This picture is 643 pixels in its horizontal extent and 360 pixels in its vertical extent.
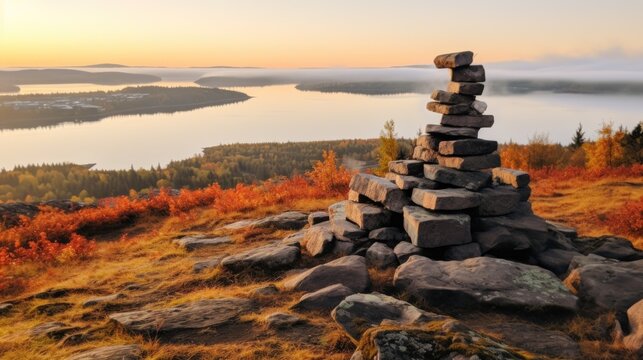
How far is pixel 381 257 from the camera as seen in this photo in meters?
11.4

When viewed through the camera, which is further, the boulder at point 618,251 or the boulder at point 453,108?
the boulder at point 453,108

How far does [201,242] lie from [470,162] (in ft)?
32.0

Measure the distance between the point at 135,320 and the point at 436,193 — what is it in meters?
7.91

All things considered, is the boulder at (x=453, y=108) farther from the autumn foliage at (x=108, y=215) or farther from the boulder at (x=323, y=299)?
the autumn foliage at (x=108, y=215)

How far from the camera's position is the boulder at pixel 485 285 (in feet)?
28.2

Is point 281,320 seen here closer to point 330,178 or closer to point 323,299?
point 323,299

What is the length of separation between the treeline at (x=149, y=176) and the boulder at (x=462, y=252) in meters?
92.7

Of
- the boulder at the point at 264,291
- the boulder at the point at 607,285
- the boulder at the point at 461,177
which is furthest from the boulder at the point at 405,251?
the boulder at the point at 607,285

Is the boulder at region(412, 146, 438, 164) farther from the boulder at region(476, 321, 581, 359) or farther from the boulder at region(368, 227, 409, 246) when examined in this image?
the boulder at region(476, 321, 581, 359)

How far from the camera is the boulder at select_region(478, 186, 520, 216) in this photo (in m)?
12.5

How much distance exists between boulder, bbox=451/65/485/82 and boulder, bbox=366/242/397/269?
18.6 feet

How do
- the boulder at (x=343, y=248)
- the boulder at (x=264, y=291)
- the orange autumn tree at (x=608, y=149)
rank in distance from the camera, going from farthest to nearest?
the orange autumn tree at (x=608, y=149) < the boulder at (x=343, y=248) < the boulder at (x=264, y=291)

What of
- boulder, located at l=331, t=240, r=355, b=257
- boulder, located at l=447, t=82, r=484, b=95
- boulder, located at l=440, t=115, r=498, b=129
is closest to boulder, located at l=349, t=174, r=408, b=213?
boulder, located at l=331, t=240, r=355, b=257

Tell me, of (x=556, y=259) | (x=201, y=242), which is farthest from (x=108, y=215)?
(x=556, y=259)
